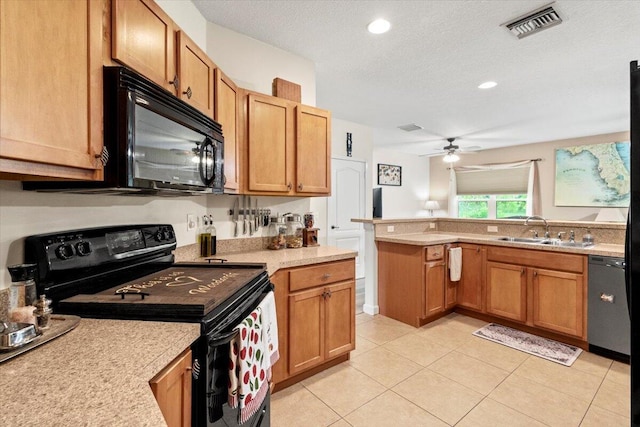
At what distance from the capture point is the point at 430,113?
14.8 feet

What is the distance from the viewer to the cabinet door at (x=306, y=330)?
212 centimetres

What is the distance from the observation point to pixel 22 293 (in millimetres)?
964

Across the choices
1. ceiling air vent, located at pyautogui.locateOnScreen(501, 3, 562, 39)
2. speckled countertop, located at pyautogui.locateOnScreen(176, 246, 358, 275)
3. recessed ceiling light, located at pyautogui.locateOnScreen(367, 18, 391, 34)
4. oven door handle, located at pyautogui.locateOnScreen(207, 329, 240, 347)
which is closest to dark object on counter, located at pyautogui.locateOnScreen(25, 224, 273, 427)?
oven door handle, located at pyautogui.locateOnScreen(207, 329, 240, 347)

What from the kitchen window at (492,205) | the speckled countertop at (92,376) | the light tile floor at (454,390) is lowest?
the light tile floor at (454,390)

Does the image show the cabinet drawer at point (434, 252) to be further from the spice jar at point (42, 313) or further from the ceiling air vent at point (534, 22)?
the spice jar at point (42, 313)

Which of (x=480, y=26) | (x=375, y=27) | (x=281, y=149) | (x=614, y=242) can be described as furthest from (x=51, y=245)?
(x=614, y=242)

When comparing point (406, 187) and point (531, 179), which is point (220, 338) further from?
point (531, 179)

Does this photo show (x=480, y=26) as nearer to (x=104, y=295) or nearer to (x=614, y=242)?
(x=614, y=242)

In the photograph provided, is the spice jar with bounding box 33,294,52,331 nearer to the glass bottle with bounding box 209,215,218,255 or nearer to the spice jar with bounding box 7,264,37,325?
the spice jar with bounding box 7,264,37,325

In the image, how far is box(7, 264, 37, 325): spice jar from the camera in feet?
3.00

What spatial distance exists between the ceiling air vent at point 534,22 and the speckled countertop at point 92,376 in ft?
9.39

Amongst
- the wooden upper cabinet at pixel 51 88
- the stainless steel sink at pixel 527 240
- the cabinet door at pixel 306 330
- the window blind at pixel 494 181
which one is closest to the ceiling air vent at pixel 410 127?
the stainless steel sink at pixel 527 240

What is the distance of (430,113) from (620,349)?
3.34 m

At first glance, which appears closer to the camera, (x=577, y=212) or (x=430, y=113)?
(x=430, y=113)
